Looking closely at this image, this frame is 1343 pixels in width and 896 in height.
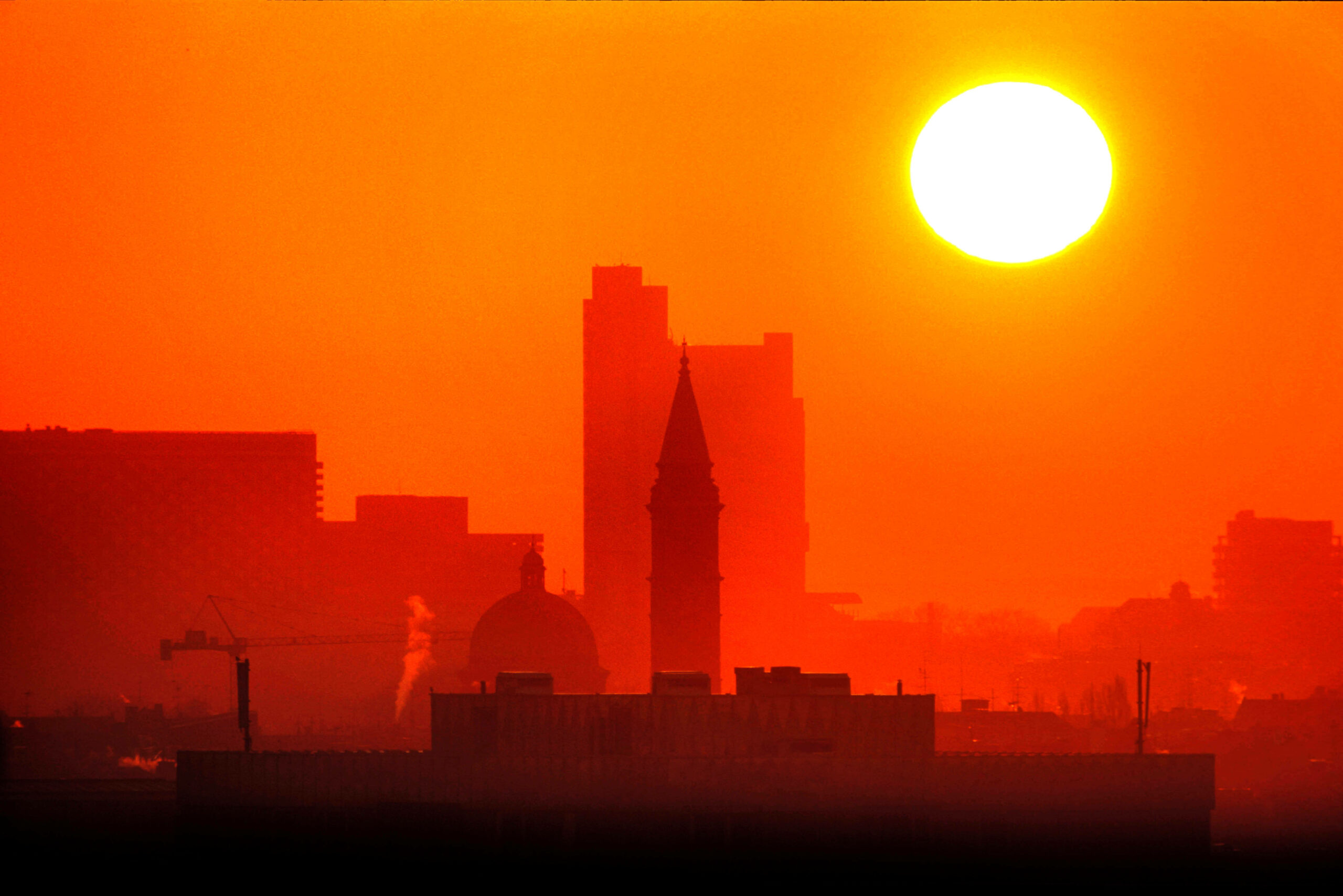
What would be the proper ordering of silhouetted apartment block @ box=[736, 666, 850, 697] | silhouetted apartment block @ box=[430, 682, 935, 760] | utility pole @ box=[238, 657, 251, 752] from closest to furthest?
silhouetted apartment block @ box=[430, 682, 935, 760]
silhouetted apartment block @ box=[736, 666, 850, 697]
utility pole @ box=[238, 657, 251, 752]

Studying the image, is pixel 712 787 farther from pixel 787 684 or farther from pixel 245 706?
pixel 245 706

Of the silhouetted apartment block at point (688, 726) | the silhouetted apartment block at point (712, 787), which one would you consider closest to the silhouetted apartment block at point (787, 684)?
the silhouetted apartment block at point (688, 726)

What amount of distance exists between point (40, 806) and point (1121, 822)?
82.5m

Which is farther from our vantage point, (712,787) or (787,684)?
(787,684)

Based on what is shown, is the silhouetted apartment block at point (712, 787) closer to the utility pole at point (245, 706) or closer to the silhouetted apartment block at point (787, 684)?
the silhouetted apartment block at point (787, 684)

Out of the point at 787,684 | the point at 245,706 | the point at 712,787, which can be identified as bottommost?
the point at 712,787

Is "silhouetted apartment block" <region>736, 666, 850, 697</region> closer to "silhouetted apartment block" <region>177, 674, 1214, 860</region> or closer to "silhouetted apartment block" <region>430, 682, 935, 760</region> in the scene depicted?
"silhouetted apartment block" <region>430, 682, 935, 760</region>

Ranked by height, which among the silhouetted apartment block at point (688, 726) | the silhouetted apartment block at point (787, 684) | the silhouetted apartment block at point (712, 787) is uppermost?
the silhouetted apartment block at point (787, 684)

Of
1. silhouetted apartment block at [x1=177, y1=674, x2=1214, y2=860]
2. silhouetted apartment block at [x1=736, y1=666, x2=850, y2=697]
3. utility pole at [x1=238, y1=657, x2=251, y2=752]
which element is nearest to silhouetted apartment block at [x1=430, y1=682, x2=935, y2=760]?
silhouetted apartment block at [x1=177, y1=674, x2=1214, y2=860]

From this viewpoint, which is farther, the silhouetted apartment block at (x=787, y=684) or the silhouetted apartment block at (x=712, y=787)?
the silhouetted apartment block at (x=787, y=684)

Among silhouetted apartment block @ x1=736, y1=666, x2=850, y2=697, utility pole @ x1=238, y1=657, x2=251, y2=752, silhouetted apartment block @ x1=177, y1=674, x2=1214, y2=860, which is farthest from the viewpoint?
utility pole @ x1=238, y1=657, x2=251, y2=752

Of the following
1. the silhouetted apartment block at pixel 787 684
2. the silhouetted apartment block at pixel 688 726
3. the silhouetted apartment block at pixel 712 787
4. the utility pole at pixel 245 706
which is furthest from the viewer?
the utility pole at pixel 245 706

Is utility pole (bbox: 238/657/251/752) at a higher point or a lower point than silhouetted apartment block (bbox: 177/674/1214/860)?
higher

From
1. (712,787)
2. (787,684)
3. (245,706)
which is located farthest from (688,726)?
(245,706)
